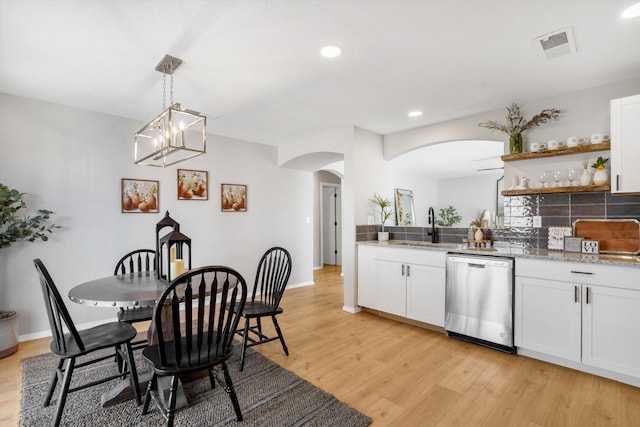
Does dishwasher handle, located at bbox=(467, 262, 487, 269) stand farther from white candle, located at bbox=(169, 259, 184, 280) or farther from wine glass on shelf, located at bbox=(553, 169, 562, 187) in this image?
white candle, located at bbox=(169, 259, 184, 280)

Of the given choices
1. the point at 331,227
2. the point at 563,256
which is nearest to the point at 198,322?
the point at 563,256

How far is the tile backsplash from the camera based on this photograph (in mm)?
2855

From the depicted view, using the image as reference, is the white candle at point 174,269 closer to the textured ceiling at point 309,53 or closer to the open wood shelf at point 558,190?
the textured ceiling at point 309,53

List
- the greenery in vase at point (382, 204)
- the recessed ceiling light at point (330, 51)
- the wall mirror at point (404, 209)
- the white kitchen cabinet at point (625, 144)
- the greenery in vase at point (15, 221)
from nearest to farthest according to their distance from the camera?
1. the recessed ceiling light at point (330, 51)
2. the white kitchen cabinet at point (625, 144)
3. the greenery in vase at point (15, 221)
4. the greenery in vase at point (382, 204)
5. the wall mirror at point (404, 209)

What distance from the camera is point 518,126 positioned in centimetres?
336

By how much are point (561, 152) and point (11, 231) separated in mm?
5276

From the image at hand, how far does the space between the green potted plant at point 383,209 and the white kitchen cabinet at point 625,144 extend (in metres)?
2.34

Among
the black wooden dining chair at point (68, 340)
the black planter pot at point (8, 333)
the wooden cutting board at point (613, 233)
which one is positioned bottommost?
the black planter pot at point (8, 333)

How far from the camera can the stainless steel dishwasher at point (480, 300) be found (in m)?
2.87

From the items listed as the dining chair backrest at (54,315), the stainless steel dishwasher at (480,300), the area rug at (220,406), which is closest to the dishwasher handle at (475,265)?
the stainless steel dishwasher at (480,300)

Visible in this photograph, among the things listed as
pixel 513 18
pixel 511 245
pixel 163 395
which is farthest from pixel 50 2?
pixel 511 245

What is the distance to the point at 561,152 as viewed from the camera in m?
3.03

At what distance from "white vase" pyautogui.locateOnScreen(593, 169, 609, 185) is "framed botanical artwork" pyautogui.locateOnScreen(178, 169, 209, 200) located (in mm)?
4472

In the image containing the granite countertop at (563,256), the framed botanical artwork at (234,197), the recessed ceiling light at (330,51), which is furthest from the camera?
the framed botanical artwork at (234,197)
